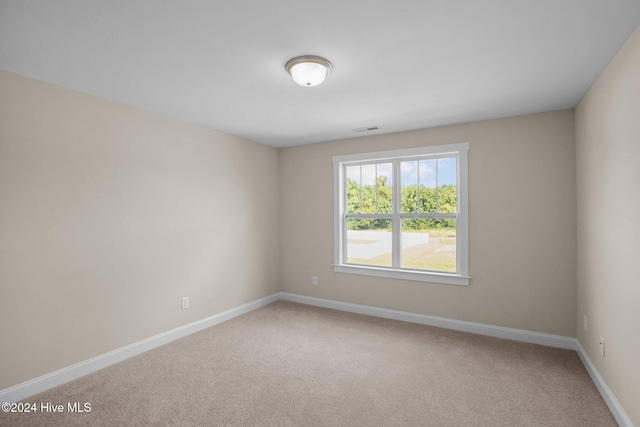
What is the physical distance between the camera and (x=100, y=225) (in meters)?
2.87

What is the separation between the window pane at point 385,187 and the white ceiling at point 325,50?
1213mm

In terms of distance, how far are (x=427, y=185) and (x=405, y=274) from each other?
1.20 meters

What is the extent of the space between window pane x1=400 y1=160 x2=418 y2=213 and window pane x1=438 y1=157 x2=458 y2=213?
0.99 ft

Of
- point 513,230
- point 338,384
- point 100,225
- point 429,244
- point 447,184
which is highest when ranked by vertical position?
point 447,184

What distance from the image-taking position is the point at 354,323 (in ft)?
13.1

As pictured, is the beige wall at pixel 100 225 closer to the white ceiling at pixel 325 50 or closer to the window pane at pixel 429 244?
the white ceiling at pixel 325 50

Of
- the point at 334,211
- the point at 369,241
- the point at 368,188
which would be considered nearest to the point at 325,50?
the point at 368,188

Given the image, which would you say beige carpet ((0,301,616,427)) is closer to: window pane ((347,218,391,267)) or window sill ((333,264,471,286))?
window sill ((333,264,471,286))

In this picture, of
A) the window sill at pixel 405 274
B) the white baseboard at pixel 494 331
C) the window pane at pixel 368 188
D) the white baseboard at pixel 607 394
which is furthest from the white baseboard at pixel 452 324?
the window pane at pixel 368 188

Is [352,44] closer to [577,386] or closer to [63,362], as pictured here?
[577,386]

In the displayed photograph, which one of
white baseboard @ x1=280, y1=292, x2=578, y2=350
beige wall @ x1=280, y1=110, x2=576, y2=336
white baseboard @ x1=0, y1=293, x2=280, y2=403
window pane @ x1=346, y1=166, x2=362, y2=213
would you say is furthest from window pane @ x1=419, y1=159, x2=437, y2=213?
white baseboard @ x1=0, y1=293, x2=280, y2=403

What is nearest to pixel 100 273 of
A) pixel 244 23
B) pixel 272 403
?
pixel 272 403

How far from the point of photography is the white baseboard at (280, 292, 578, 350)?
3.27m

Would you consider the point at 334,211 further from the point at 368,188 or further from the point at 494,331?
the point at 494,331
